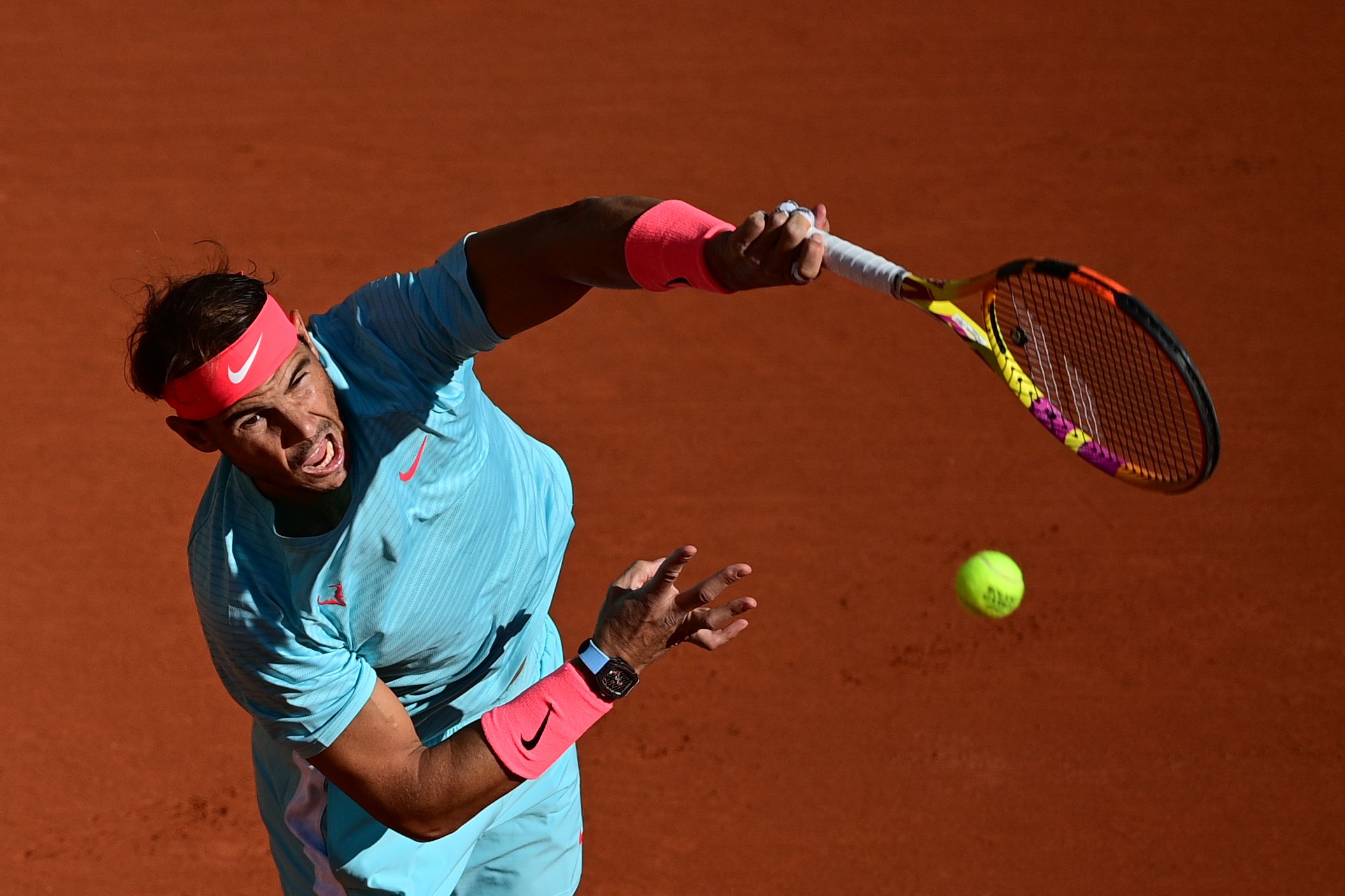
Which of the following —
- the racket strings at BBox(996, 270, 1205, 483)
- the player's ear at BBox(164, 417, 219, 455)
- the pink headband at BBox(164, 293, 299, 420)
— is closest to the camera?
the pink headband at BBox(164, 293, 299, 420)

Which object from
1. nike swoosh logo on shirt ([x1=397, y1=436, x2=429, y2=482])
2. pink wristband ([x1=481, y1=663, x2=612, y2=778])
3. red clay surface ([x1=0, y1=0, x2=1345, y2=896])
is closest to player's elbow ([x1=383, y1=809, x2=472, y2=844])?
pink wristband ([x1=481, y1=663, x2=612, y2=778])

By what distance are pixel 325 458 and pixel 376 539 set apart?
0.22 m

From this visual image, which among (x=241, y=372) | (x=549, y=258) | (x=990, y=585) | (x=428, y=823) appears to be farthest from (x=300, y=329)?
(x=990, y=585)

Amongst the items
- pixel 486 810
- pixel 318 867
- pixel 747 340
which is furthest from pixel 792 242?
pixel 747 340

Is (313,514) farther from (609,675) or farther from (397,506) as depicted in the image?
(609,675)

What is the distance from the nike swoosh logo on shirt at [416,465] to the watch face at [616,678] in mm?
602

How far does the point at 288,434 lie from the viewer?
2693 mm

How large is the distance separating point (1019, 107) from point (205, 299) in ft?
16.9

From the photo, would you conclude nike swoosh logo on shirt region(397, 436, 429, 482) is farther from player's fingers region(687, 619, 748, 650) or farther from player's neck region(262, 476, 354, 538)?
player's fingers region(687, 619, 748, 650)

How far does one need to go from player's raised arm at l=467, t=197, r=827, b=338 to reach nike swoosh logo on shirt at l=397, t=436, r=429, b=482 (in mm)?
290

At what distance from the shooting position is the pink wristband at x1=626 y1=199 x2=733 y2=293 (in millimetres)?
2588

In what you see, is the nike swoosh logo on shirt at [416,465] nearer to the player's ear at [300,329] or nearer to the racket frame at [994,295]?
the player's ear at [300,329]

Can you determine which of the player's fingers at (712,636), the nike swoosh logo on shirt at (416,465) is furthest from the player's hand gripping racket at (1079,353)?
the nike swoosh logo on shirt at (416,465)

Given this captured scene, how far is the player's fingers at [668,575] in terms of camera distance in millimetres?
2924
